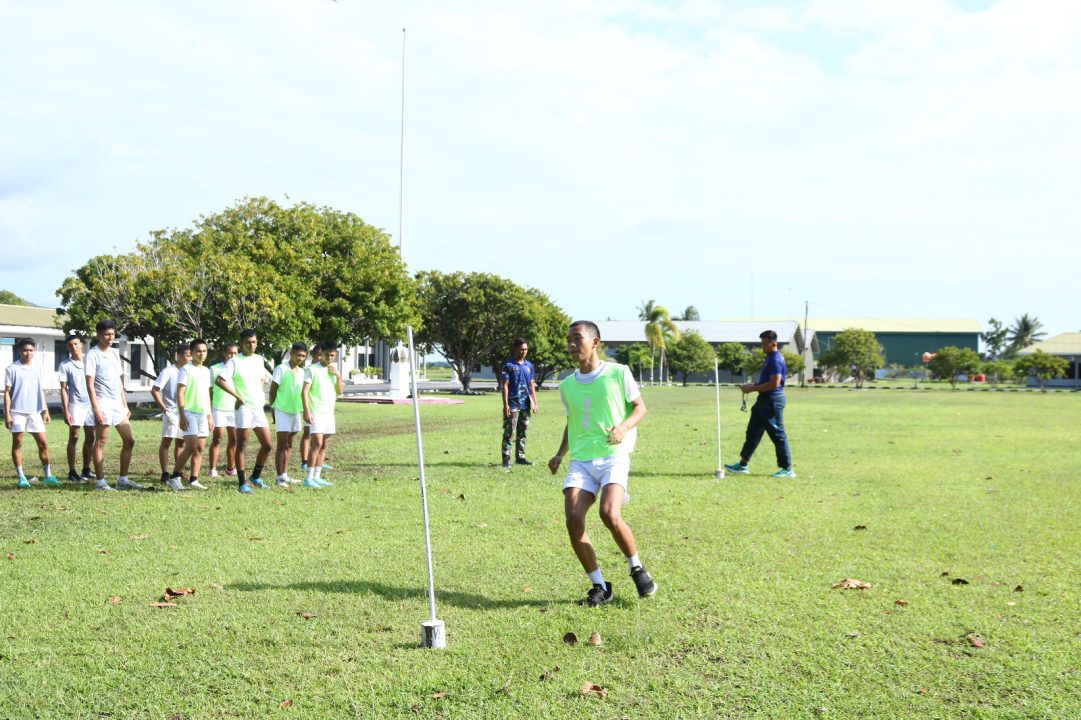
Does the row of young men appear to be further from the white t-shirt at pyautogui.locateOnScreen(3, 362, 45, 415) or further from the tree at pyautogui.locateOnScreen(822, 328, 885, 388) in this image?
the tree at pyautogui.locateOnScreen(822, 328, 885, 388)

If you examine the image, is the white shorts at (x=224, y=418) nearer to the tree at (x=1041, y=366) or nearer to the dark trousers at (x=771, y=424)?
the dark trousers at (x=771, y=424)

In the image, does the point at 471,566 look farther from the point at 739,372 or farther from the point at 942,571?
the point at 739,372

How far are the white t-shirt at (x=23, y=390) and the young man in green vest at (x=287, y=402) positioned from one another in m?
3.07

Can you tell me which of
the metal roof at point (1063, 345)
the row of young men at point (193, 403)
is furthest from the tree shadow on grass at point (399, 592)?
the metal roof at point (1063, 345)

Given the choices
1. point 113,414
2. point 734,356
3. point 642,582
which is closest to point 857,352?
point 734,356

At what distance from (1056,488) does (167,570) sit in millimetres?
10295

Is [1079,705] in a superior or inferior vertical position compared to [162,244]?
inferior

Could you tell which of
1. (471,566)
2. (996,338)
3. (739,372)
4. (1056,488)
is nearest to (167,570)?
(471,566)

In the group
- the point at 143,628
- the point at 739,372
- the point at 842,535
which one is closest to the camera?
the point at 143,628

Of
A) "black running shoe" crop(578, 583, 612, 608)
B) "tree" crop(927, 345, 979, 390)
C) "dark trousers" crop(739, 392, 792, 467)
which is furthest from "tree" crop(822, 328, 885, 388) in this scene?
"black running shoe" crop(578, 583, 612, 608)

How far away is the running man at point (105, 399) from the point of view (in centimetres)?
1088

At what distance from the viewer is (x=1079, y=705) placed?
4148mm

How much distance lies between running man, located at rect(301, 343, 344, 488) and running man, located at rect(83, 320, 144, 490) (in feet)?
6.89

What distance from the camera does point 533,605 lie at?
19.1 ft
